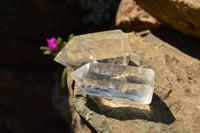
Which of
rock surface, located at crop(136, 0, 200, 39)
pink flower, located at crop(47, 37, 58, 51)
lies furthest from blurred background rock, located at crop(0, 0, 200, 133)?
pink flower, located at crop(47, 37, 58, 51)

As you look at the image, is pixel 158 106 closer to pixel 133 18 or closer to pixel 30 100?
pixel 133 18

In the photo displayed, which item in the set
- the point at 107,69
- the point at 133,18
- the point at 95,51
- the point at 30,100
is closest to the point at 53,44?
the point at 133,18

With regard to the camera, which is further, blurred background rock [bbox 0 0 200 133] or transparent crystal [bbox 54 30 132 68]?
blurred background rock [bbox 0 0 200 133]

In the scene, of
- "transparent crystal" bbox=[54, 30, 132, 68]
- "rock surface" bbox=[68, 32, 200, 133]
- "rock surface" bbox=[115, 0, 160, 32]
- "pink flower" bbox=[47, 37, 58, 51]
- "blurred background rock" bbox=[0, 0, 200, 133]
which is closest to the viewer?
"rock surface" bbox=[68, 32, 200, 133]

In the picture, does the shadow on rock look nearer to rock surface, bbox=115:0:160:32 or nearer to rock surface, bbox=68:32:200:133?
rock surface, bbox=68:32:200:133

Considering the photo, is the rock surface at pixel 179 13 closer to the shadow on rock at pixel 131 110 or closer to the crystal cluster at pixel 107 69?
the crystal cluster at pixel 107 69

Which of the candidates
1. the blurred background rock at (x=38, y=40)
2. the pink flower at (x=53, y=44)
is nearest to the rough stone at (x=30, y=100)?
the blurred background rock at (x=38, y=40)

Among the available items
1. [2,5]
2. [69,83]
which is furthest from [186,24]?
[2,5]
